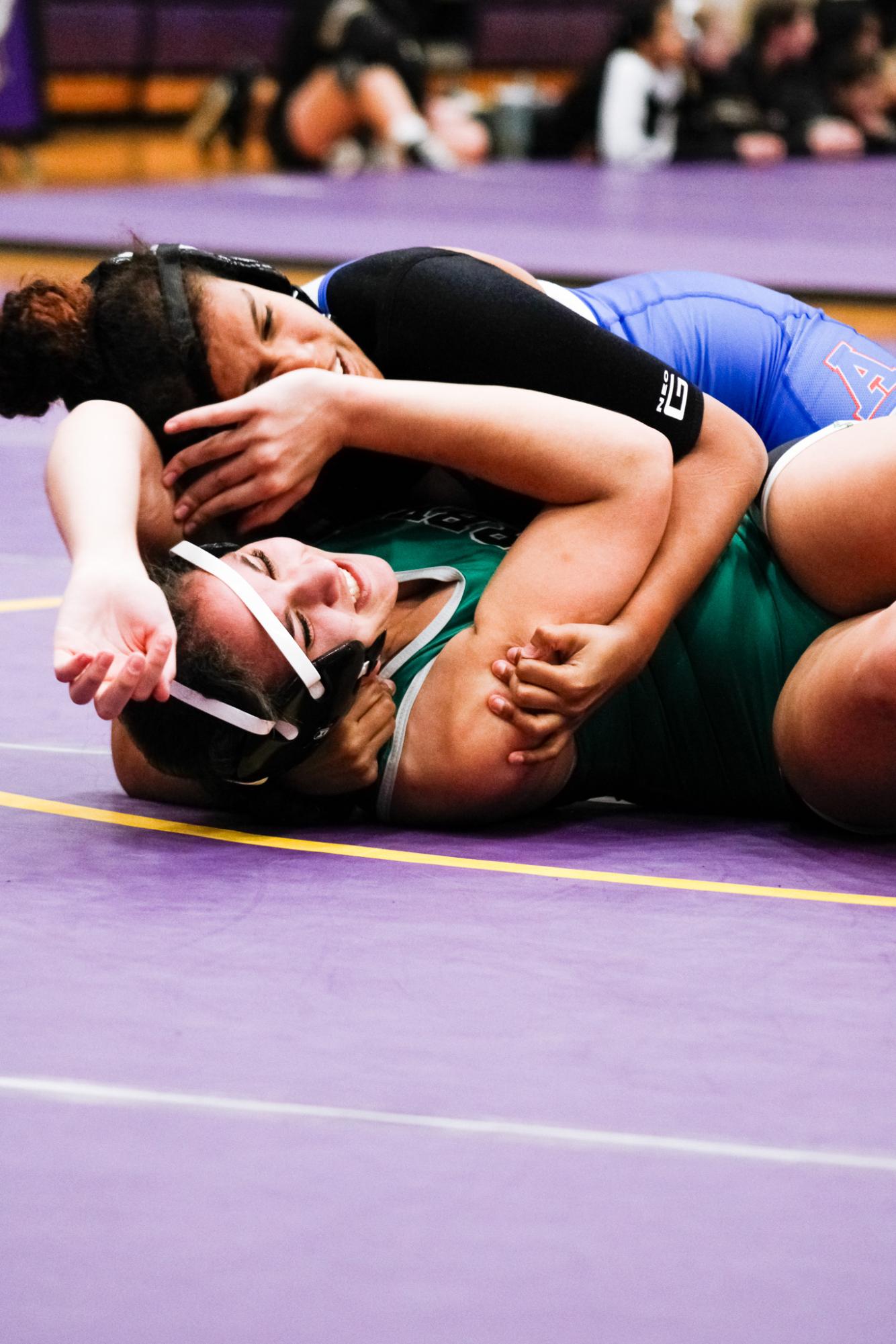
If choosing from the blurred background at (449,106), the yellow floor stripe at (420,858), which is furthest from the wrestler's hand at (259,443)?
the blurred background at (449,106)

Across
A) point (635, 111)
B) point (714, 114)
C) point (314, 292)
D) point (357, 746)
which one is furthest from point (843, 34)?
point (357, 746)

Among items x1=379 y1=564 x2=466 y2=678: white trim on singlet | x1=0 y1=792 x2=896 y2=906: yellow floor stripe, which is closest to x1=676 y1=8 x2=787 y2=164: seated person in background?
x1=379 y1=564 x2=466 y2=678: white trim on singlet

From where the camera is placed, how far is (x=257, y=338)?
2.23 m

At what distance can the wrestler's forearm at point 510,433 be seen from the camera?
2.16m

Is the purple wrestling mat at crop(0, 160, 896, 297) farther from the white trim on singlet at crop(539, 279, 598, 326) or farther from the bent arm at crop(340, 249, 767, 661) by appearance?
the bent arm at crop(340, 249, 767, 661)

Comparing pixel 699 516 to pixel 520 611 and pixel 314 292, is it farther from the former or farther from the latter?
pixel 314 292

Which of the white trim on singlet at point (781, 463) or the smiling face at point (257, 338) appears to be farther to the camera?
the white trim on singlet at point (781, 463)

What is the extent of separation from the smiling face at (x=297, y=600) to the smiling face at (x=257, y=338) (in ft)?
0.76

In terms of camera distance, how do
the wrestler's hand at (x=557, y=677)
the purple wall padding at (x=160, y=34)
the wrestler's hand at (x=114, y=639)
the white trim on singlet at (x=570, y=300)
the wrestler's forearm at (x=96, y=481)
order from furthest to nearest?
1. the purple wall padding at (x=160, y=34)
2. the white trim on singlet at (x=570, y=300)
3. the wrestler's hand at (x=557, y=677)
4. the wrestler's forearm at (x=96, y=481)
5. the wrestler's hand at (x=114, y=639)

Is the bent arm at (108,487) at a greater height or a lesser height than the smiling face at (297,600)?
greater

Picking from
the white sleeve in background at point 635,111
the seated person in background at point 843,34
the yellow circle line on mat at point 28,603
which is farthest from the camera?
the seated person in background at point 843,34

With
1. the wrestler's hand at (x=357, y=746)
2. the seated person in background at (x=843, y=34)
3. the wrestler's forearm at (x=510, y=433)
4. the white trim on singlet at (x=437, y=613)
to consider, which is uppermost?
the wrestler's forearm at (x=510, y=433)

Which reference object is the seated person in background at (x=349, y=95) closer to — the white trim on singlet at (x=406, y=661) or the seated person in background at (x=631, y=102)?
the seated person in background at (x=631, y=102)

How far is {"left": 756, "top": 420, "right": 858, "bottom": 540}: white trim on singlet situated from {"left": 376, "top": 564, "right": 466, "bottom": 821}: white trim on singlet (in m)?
0.39
